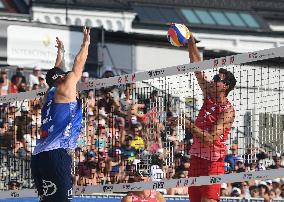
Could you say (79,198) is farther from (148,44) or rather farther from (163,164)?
(148,44)

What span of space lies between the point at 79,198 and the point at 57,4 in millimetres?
28471

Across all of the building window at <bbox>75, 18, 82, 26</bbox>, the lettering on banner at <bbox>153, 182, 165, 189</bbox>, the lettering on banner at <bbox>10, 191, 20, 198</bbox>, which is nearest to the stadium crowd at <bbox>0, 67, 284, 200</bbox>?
the lettering on banner at <bbox>10, 191, 20, 198</bbox>

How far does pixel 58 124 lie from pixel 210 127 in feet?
6.94

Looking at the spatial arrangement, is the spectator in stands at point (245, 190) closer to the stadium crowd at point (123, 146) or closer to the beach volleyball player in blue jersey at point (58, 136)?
the stadium crowd at point (123, 146)

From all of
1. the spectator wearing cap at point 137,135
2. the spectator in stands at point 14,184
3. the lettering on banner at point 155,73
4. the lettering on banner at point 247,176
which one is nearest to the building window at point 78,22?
the spectator wearing cap at point 137,135

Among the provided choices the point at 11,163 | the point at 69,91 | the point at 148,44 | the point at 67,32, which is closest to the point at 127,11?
the point at 148,44

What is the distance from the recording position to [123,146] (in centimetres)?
2056

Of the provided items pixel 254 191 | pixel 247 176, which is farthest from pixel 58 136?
pixel 254 191

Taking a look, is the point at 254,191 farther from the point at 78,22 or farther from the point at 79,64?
the point at 78,22

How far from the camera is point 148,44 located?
118 feet

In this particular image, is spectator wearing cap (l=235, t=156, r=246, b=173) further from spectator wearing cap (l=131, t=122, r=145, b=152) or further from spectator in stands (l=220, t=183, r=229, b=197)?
spectator in stands (l=220, t=183, r=229, b=197)

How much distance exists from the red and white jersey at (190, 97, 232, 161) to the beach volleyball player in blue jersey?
1.75 m

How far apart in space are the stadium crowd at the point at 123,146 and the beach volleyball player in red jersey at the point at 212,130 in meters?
1.94

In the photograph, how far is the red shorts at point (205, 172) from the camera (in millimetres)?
14625
